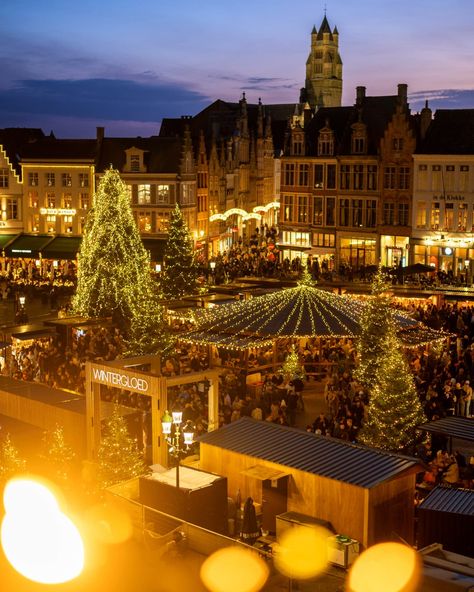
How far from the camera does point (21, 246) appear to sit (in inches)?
2361

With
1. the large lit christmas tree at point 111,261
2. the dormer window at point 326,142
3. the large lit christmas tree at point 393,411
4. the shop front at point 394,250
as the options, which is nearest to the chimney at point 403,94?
the dormer window at point 326,142

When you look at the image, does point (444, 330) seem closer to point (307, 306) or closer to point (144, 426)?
point (307, 306)

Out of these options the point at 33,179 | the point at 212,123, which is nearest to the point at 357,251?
the point at 33,179

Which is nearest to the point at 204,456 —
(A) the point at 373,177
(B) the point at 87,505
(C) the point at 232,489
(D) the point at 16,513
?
(C) the point at 232,489

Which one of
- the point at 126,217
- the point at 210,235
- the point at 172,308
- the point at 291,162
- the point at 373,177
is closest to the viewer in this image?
the point at 172,308

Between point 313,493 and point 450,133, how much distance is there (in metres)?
41.3

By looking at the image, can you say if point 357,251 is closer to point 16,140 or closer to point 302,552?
point 16,140

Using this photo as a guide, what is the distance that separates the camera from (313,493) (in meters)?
15.1

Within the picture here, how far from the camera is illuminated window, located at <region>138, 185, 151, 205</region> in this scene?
60.2 meters

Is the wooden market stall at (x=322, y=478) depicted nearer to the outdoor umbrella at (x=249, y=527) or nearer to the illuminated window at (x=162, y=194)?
the outdoor umbrella at (x=249, y=527)

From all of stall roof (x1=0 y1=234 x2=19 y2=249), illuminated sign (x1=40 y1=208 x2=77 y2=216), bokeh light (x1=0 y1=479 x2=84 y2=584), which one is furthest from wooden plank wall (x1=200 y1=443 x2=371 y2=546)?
illuminated sign (x1=40 y1=208 x2=77 y2=216)

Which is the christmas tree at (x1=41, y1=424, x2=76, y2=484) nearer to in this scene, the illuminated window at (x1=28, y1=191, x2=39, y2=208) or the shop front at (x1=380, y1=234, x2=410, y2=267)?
the shop front at (x1=380, y1=234, x2=410, y2=267)

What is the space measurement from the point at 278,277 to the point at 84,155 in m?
21.5

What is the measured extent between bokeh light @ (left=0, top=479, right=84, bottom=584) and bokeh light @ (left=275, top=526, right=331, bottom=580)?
3015mm
